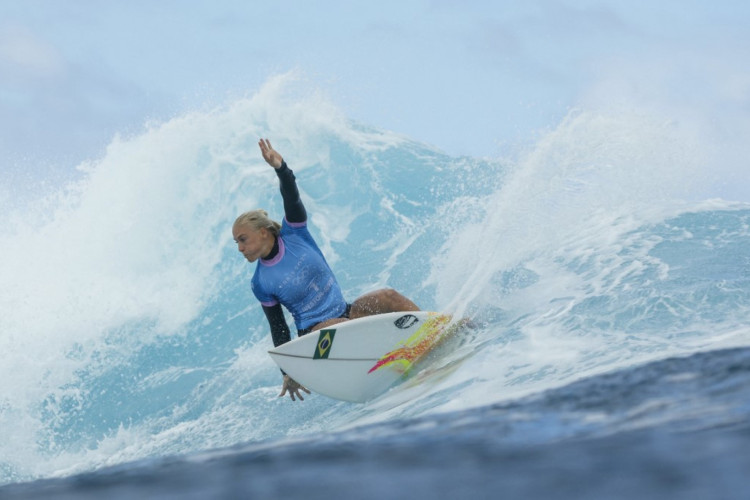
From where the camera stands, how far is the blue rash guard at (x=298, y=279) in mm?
5523

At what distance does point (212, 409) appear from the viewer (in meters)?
7.75

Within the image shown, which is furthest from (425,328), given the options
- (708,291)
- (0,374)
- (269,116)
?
(269,116)

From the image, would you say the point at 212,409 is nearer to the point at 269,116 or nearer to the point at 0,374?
the point at 0,374

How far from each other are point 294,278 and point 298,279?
0.03 metres

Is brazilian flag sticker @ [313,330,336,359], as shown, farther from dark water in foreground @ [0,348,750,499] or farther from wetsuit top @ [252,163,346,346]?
dark water in foreground @ [0,348,750,499]

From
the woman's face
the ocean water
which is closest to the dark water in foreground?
the ocean water

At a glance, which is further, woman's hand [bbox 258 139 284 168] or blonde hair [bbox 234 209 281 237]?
blonde hair [bbox 234 209 281 237]

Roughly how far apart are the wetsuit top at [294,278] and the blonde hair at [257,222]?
95 millimetres

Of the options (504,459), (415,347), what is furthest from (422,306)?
(504,459)

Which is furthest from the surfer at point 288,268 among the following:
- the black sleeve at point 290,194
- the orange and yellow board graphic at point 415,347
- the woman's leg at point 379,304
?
the orange and yellow board graphic at point 415,347

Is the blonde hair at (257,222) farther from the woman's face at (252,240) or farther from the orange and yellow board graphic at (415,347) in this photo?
the orange and yellow board graphic at (415,347)

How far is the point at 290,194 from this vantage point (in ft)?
17.5

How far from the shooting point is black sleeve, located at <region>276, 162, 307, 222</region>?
525cm

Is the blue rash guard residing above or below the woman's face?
below
